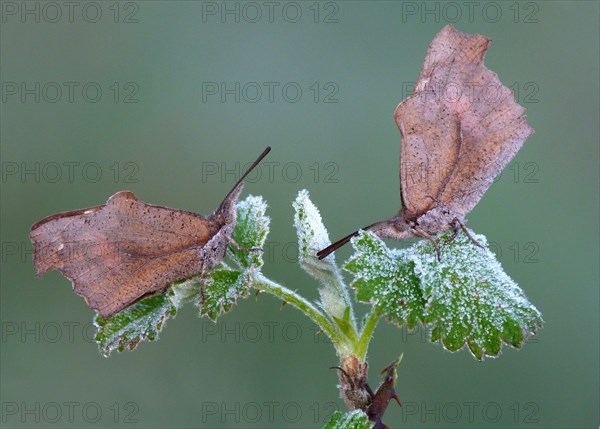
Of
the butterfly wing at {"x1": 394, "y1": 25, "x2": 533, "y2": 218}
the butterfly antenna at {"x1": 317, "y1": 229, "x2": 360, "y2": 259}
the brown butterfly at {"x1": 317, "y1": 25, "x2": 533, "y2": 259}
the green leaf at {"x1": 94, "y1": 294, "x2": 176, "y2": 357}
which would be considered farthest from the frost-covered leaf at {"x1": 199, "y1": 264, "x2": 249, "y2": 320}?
the butterfly wing at {"x1": 394, "y1": 25, "x2": 533, "y2": 218}

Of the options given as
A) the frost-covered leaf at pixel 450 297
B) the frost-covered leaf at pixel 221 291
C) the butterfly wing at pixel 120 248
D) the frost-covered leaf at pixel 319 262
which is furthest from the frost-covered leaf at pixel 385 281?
the butterfly wing at pixel 120 248

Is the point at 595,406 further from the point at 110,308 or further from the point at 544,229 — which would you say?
the point at 110,308

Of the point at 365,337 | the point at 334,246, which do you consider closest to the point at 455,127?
the point at 334,246

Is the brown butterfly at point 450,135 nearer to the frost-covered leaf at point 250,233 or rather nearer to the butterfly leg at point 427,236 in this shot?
the butterfly leg at point 427,236

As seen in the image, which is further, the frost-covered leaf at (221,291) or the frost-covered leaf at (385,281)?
the frost-covered leaf at (221,291)

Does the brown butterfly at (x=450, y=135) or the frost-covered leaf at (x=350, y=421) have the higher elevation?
the brown butterfly at (x=450, y=135)

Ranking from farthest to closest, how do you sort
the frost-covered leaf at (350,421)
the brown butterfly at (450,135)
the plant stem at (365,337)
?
the brown butterfly at (450,135), the plant stem at (365,337), the frost-covered leaf at (350,421)

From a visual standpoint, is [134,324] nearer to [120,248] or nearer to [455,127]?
[120,248]

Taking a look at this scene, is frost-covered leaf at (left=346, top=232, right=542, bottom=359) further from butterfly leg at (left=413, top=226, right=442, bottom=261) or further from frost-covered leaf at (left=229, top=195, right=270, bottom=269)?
frost-covered leaf at (left=229, top=195, right=270, bottom=269)
